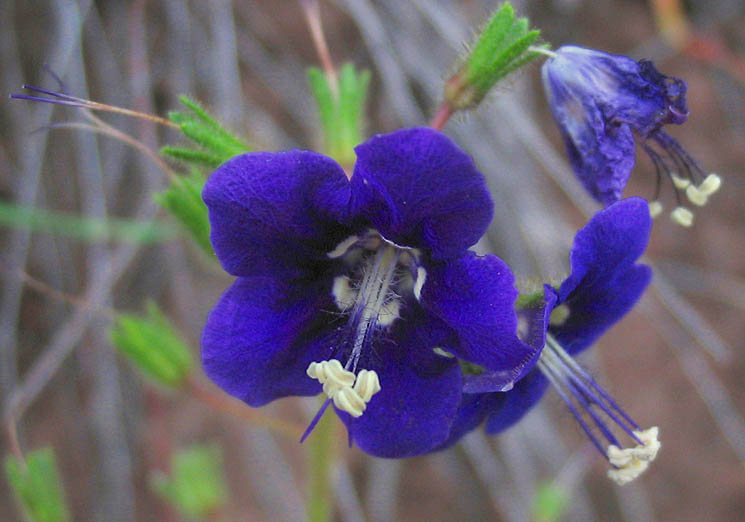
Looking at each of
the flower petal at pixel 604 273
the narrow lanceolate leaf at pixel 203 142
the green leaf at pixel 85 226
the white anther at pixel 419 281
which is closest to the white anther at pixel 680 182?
the flower petal at pixel 604 273

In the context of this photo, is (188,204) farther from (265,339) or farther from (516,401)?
(516,401)

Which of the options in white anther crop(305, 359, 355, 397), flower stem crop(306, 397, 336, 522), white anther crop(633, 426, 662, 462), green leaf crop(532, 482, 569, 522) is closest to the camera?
white anther crop(305, 359, 355, 397)

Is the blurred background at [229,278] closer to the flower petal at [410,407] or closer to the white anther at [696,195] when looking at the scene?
the white anther at [696,195]

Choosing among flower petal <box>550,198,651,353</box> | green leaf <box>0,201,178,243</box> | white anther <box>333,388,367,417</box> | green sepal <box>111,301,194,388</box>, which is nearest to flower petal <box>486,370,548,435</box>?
flower petal <box>550,198,651,353</box>

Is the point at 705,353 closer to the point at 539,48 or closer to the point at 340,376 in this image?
the point at 539,48

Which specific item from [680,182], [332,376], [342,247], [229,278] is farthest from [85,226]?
[680,182]

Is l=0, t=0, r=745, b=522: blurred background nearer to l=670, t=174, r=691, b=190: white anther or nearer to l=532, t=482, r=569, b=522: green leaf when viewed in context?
l=532, t=482, r=569, b=522: green leaf
